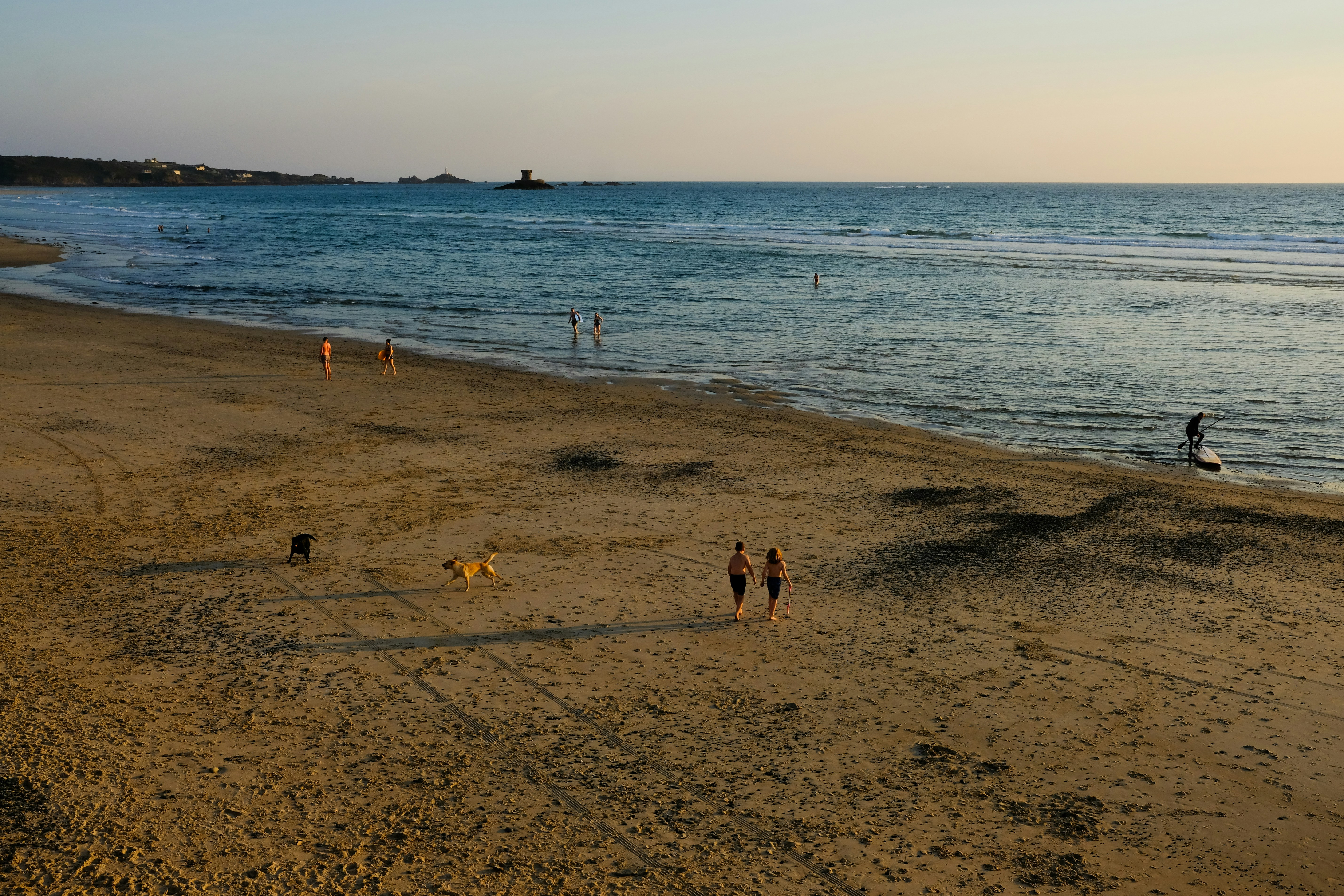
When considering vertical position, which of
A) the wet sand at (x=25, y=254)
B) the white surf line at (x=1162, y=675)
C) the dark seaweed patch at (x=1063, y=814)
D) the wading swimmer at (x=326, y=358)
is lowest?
the dark seaweed patch at (x=1063, y=814)

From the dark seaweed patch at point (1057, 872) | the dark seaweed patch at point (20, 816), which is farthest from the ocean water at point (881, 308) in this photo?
the dark seaweed patch at point (20, 816)

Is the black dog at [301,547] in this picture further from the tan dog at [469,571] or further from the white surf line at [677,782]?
the white surf line at [677,782]

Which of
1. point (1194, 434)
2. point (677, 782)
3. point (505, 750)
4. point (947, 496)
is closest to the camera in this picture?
point (677, 782)

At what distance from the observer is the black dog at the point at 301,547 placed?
1323 centimetres

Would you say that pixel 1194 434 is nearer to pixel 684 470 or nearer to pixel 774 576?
pixel 684 470

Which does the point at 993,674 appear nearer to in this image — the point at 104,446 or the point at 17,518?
the point at 17,518

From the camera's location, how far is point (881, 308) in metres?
43.2

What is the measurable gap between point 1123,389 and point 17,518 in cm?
2625

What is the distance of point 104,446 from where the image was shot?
18.8 metres

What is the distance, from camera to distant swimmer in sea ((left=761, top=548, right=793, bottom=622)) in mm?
11727

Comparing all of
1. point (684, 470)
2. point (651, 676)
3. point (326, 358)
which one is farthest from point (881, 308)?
point (651, 676)

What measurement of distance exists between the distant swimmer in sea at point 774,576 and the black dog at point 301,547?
647 cm

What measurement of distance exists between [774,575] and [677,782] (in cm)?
363

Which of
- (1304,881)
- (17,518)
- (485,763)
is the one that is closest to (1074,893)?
(1304,881)
